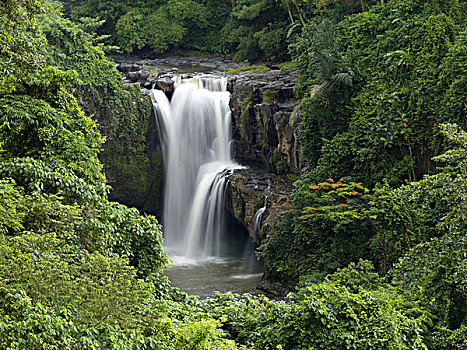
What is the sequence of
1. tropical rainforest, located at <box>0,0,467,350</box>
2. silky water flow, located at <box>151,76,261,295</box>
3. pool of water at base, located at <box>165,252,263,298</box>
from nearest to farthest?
tropical rainforest, located at <box>0,0,467,350</box>
pool of water at base, located at <box>165,252,263,298</box>
silky water flow, located at <box>151,76,261,295</box>

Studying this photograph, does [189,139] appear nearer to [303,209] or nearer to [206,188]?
[206,188]

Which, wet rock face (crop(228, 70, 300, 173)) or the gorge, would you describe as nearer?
Answer: the gorge

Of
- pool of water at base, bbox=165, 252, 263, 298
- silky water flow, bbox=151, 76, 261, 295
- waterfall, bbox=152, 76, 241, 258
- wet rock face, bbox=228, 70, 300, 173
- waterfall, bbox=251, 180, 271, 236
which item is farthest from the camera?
waterfall, bbox=152, 76, 241, 258

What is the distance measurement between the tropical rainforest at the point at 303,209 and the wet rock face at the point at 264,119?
115cm

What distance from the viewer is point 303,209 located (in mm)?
14133

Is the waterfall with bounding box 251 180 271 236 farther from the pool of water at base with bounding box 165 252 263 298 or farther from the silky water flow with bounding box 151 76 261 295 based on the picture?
the silky water flow with bounding box 151 76 261 295

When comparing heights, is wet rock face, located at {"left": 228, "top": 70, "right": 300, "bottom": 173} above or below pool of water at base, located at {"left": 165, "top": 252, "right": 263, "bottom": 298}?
above

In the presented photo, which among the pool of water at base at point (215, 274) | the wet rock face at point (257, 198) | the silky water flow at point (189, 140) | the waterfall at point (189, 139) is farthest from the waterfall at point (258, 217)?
the waterfall at point (189, 139)

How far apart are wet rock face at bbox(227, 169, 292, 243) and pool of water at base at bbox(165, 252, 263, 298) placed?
3.96ft

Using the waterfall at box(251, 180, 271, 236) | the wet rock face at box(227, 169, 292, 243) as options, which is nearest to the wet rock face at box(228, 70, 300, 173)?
the wet rock face at box(227, 169, 292, 243)

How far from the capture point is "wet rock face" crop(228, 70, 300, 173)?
704 inches

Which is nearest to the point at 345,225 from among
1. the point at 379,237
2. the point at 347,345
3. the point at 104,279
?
the point at 379,237

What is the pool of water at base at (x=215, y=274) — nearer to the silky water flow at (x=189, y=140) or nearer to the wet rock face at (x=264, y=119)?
the silky water flow at (x=189, y=140)

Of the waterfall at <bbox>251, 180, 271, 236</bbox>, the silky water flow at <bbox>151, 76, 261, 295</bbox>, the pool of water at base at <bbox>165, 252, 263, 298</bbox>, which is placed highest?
the silky water flow at <bbox>151, 76, 261, 295</bbox>
